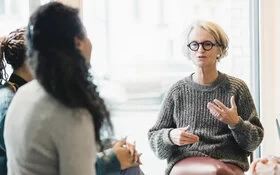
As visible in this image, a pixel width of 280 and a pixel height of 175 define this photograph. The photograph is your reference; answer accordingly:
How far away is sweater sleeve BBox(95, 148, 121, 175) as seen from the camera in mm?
1434

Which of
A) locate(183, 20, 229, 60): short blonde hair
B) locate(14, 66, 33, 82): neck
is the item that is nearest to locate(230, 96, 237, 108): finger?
locate(183, 20, 229, 60): short blonde hair

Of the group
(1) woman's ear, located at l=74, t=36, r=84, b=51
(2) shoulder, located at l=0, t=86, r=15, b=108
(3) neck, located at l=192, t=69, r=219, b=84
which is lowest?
(3) neck, located at l=192, t=69, r=219, b=84

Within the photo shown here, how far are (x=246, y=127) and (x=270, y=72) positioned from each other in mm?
996

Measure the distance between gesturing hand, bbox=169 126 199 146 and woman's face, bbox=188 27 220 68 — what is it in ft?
1.22

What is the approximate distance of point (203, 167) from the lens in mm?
2000

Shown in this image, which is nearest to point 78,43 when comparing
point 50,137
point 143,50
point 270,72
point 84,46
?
point 84,46

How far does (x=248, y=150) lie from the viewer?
219cm

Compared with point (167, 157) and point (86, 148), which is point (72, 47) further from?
point (167, 157)

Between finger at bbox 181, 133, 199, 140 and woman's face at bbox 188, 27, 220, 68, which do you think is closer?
finger at bbox 181, 133, 199, 140

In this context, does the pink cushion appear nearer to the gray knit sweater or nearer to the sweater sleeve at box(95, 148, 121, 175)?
the gray knit sweater

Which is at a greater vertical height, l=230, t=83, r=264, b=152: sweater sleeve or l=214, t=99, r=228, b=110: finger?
l=214, t=99, r=228, b=110: finger

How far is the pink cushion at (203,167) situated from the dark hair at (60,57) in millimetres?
906

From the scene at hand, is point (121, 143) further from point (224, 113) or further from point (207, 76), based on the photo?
point (207, 76)

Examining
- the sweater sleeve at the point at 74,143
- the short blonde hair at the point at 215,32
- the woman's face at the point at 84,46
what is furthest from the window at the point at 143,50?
the sweater sleeve at the point at 74,143
